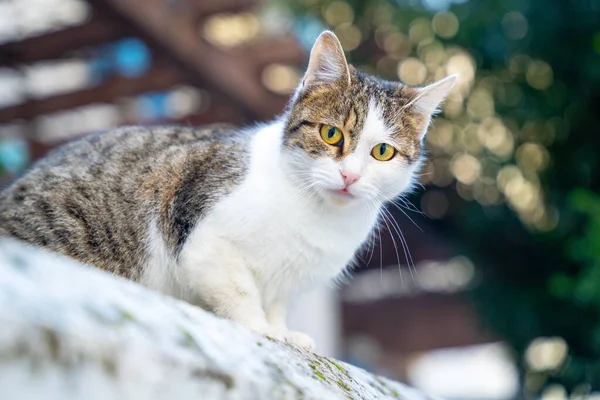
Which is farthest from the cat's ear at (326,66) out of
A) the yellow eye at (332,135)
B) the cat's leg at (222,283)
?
the cat's leg at (222,283)

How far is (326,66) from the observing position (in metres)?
2.48

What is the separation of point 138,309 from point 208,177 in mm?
1095

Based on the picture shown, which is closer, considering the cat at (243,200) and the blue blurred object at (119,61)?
the cat at (243,200)

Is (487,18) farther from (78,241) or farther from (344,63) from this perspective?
(78,241)

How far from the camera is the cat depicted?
2160 millimetres

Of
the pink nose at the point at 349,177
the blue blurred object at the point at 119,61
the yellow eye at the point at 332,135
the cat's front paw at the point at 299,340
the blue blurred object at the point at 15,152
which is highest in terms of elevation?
the yellow eye at the point at 332,135

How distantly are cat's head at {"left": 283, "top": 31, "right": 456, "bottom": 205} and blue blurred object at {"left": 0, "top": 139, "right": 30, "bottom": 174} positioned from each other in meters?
2.67

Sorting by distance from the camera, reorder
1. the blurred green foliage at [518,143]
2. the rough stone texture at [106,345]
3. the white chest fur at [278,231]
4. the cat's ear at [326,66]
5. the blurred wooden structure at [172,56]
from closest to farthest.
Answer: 1. the rough stone texture at [106,345]
2. the white chest fur at [278,231]
3. the cat's ear at [326,66]
4. the blurred wooden structure at [172,56]
5. the blurred green foliage at [518,143]

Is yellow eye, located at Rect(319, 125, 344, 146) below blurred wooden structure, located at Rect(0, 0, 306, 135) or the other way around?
the other way around

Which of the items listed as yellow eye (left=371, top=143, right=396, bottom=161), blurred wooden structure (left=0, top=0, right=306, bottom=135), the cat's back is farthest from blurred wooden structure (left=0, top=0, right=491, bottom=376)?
yellow eye (left=371, top=143, right=396, bottom=161)

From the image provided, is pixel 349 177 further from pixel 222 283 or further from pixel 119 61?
pixel 119 61

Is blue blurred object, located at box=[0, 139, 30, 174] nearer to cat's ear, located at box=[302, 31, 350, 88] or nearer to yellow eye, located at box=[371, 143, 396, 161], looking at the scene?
cat's ear, located at box=[302, 31, 350, 88]

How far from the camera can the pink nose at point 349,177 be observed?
7.18ft

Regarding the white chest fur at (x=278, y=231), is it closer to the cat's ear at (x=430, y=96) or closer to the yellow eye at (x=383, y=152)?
the yellow eye at (x=383, y=152)
